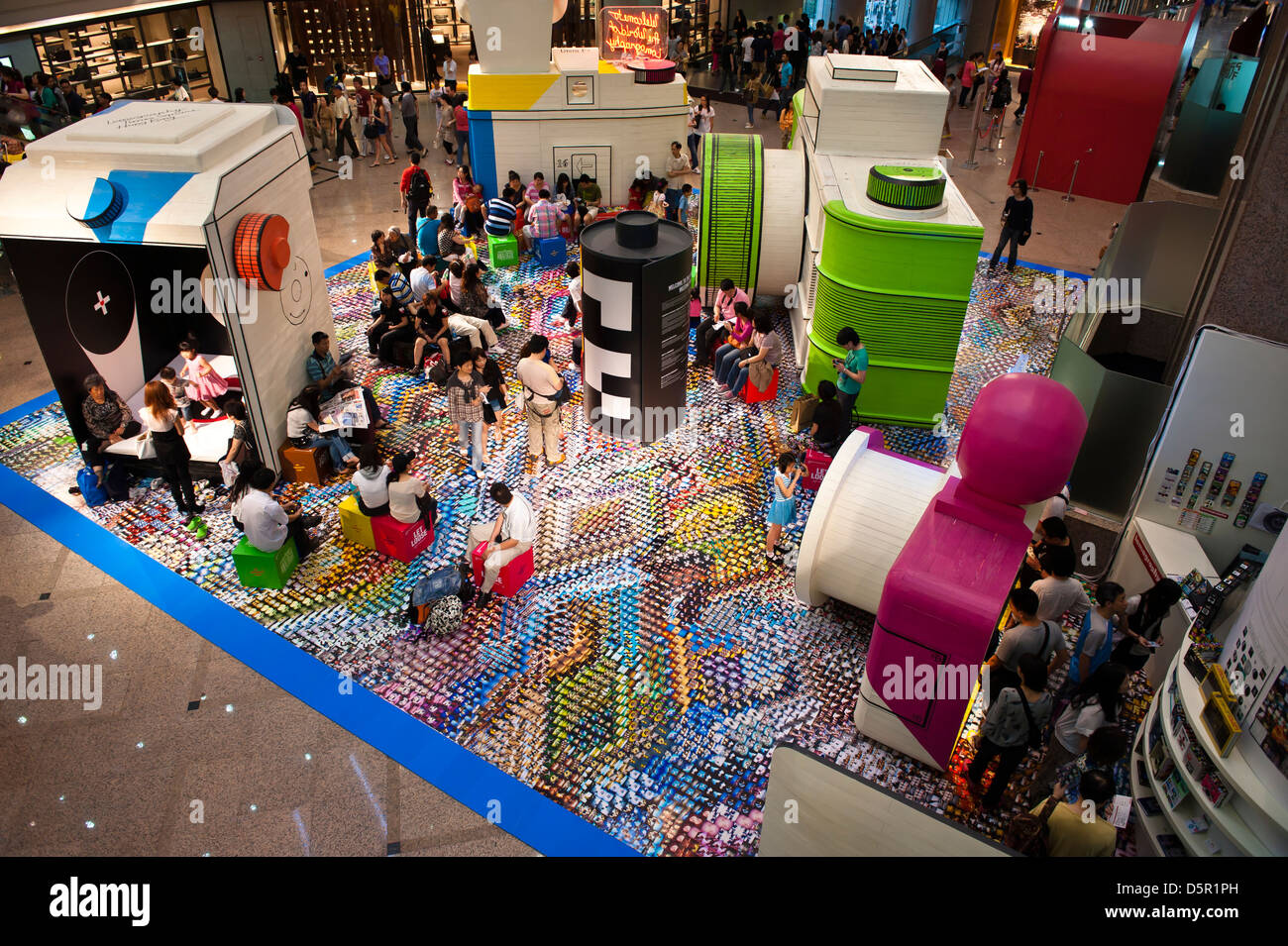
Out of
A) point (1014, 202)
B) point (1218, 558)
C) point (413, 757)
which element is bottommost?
point (413, 757)

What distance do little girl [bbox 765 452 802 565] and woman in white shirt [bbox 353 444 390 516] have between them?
308cm

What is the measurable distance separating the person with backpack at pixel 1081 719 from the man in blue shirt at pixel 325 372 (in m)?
6.32

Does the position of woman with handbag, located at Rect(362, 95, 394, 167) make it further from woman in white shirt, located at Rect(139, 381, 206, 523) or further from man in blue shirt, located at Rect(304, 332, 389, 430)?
woman in white shirt, located at Rect(139, 381, 206, 523)

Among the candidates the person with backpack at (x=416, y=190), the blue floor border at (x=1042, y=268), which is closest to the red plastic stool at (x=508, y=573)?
the person with backpack at (x=416, y=190)

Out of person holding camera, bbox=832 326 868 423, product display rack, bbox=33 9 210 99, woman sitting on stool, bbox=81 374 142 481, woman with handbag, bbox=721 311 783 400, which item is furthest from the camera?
product display rack, bbox=33 9 210 99

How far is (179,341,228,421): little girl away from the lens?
7.53 meters

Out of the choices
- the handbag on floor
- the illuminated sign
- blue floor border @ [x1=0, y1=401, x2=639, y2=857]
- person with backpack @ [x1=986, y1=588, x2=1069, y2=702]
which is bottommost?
blue floor border @ [x1=0, y1=401, x2=639, y2=857]

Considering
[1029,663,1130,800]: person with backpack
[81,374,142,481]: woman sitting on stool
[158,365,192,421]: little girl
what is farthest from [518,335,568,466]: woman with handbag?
[1029,663,1130,800]: person with backpack

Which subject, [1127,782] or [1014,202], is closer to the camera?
[1127,782]

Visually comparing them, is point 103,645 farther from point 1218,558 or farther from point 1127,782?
point 1218,558

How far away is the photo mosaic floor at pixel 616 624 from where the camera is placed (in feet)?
17.4

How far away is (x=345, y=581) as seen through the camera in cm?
674

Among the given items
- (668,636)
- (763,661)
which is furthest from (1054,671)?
(668,636)

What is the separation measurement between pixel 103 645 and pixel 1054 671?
6915mm
